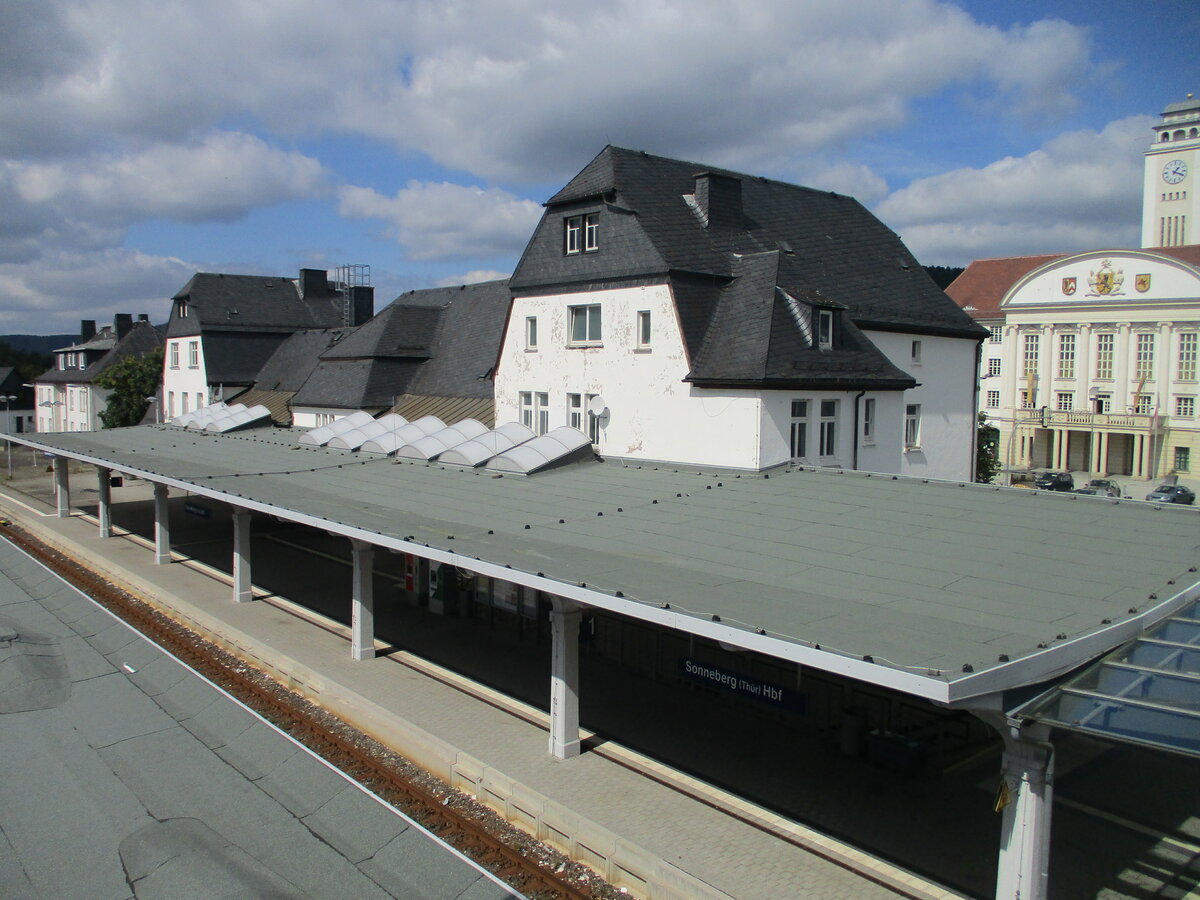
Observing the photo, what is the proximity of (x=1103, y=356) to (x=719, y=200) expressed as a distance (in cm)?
4206

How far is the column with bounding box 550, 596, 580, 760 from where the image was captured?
486 inches

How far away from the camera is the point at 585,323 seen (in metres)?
24.2

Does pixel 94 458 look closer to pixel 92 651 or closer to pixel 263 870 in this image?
pixel 92 651

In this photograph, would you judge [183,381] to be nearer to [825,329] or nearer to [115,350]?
[115,350]

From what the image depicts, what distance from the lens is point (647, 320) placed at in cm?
2270

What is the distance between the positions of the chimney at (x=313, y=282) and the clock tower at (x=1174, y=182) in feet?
239

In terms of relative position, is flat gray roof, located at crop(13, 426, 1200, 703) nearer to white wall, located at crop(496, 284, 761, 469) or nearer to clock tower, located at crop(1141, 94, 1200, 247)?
white wall, located at crop(496, 284, 761, 469)

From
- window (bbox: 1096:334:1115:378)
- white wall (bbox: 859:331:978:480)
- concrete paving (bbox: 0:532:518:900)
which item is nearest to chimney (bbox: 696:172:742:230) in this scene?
white wall (bbox: 859:331:978:480)

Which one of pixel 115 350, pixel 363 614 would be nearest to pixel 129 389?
pixel 115 350

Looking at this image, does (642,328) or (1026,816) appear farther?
(642,328)

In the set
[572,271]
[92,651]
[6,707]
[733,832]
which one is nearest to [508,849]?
[733,832]

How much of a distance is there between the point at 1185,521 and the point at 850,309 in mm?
12388

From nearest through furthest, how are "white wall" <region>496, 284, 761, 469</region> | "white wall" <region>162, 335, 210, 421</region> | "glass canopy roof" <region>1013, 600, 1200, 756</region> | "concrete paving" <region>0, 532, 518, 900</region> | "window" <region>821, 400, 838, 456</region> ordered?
"glass canopy roof" <region>1013, 600, 1200, 756</region> → "concrete paving" <region>0, 532, 518, 900</region> → "white wall" <region>496, 284, 761, 469</region> → "window" <region>821, 400, 838, 456</region> → "white wall" <region>162, 335, 210, 421</region>

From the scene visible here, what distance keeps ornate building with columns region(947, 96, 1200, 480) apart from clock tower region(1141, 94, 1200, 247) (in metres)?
27.8
